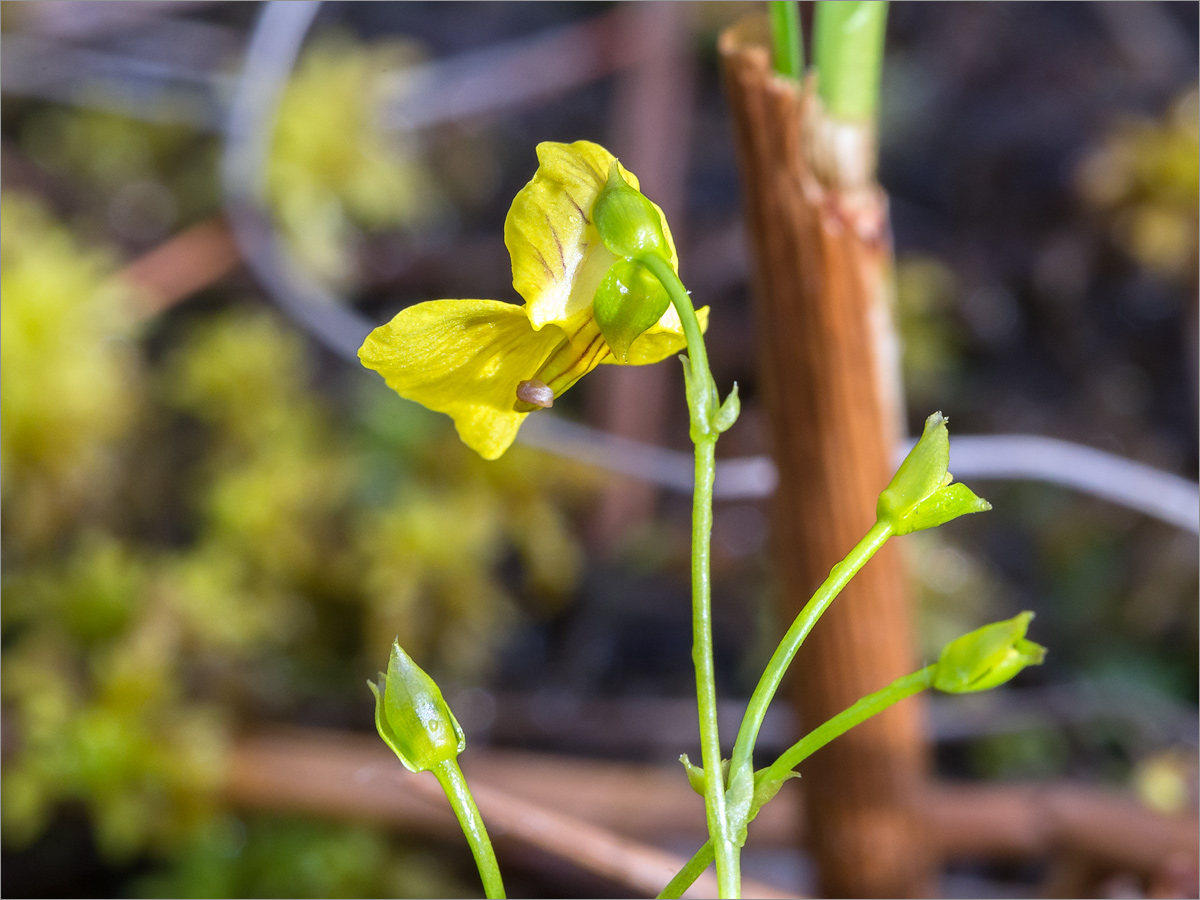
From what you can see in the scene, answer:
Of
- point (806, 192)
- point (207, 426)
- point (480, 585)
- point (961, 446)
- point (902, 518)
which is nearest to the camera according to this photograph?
point (902, 518)

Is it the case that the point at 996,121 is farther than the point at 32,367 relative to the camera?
Yes

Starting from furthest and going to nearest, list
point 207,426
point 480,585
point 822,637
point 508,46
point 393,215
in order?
point 508,46
point 393,215
point 207,426
point 480,585
point 822,637

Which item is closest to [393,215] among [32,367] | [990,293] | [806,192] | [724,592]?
[32,367]

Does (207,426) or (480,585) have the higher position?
(207,426)

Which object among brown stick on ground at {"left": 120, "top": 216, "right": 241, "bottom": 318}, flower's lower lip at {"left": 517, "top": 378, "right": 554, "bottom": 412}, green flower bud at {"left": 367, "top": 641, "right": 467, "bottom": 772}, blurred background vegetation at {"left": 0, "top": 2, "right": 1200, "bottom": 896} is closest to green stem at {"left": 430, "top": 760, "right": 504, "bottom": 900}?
green flower bud at {"left": 367, "top": 641, "right": 467, "bottom": 772}

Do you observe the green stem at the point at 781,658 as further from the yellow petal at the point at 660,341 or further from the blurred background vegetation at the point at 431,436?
the blurred background vegetation at the point at 431,436

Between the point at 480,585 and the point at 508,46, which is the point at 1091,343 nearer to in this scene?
the point at 480,585

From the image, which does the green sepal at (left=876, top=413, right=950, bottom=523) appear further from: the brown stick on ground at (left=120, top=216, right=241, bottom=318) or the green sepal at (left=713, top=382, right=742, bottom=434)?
the brown stick on ground at (left=120, top=216, right=241, bottom=318)

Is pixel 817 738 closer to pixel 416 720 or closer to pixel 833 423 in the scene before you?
pixel 416 720

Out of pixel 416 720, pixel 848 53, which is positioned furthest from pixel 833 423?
pixel 416 720
